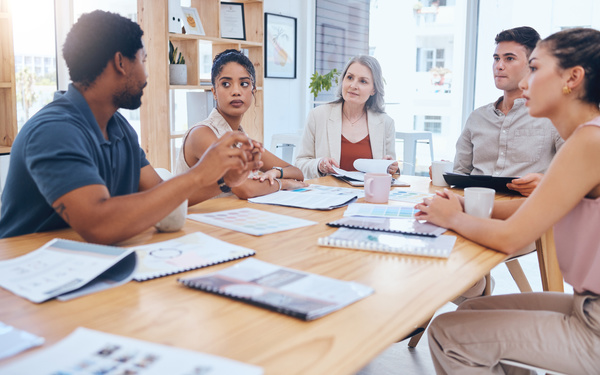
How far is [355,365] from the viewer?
0.71m

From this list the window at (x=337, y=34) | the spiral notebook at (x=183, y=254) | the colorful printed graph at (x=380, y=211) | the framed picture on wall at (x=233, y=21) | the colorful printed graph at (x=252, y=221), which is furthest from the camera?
the window at (x=337, y=34)

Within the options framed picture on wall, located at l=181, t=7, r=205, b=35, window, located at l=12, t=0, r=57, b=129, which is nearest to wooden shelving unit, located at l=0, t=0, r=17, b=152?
window, located at l=12, t=0, r=57, b=129

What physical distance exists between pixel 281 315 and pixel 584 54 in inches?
41.1

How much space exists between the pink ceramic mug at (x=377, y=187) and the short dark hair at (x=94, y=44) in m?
0.88

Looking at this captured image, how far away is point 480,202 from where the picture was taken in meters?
1.53

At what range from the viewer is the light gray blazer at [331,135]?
9.98ft

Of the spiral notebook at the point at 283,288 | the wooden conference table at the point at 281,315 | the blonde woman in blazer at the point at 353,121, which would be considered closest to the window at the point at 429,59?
the blonde woman in blazer at the point at 353,121

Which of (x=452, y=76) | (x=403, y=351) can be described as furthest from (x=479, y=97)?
(x=403, y=351)

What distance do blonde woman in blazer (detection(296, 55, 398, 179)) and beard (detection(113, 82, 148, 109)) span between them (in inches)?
59.4

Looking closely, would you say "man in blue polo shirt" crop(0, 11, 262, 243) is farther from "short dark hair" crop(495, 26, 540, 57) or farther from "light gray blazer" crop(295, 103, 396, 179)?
"short dark hair" crop(495, 26, 540, 57)

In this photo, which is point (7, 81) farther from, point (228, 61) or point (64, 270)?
point (64, 270)

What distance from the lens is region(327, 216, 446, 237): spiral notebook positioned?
1414 millimetres

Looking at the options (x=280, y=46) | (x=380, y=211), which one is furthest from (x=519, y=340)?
(x=280, y=46)

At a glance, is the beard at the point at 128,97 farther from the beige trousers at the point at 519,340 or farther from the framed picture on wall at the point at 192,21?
the framed picture on wall at the point at 192,21
